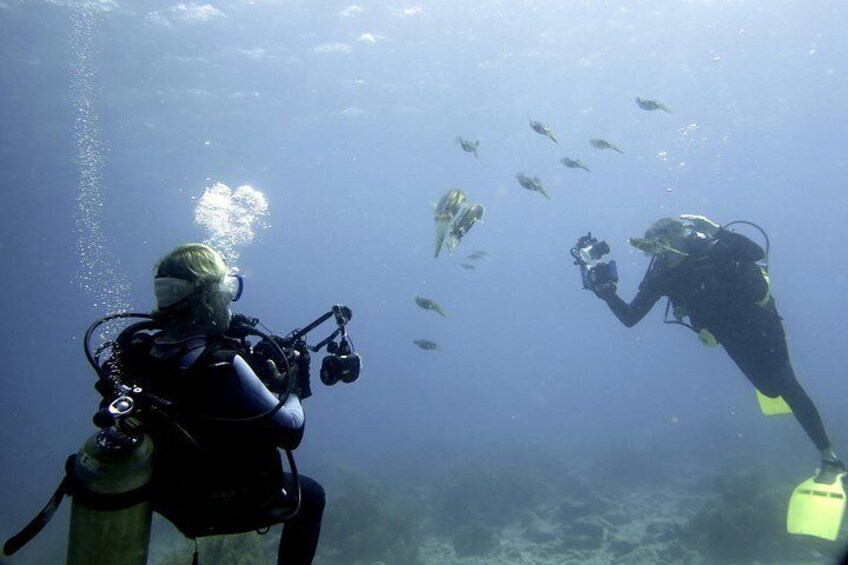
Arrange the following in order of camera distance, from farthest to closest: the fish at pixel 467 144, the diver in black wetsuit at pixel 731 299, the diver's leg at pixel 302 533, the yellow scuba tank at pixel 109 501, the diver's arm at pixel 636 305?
1. the diver's arm at pixel 636 305
2. the fish at pixel 467 144
3. the diver in black wetsuit at pixel 731 299
4. the diver's leg at pixel 302 533
5. the yellow scuba tank at pixel 109 501

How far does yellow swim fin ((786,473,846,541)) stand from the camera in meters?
5.83

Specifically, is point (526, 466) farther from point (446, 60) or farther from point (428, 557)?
point (446, 60)

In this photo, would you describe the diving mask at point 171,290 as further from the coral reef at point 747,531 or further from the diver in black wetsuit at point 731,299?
the coral reef at point 747,531

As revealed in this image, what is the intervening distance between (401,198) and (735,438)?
4854 cm

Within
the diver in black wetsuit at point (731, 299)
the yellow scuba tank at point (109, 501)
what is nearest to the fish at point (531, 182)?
the diver in black wetsuit at point (731, 299)

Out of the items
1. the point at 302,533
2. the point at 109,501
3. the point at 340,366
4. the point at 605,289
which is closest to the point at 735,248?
the point at 605,289

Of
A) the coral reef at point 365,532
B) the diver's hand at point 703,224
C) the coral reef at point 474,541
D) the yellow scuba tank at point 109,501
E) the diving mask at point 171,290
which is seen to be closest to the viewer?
the yellow scuba tank at point 109,501

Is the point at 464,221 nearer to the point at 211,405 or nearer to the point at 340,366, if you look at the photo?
the point at 340,366

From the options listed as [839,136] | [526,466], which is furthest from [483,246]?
[526,466]

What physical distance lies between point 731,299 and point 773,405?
2.00 m

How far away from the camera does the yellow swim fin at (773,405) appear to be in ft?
25.0

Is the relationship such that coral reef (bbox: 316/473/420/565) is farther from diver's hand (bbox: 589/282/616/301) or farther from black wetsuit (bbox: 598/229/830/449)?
black wetsuit (bbox: 598/229/830/449)

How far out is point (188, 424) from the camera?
2562 millimetres

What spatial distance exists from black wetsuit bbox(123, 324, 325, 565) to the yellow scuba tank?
5.9 inches
